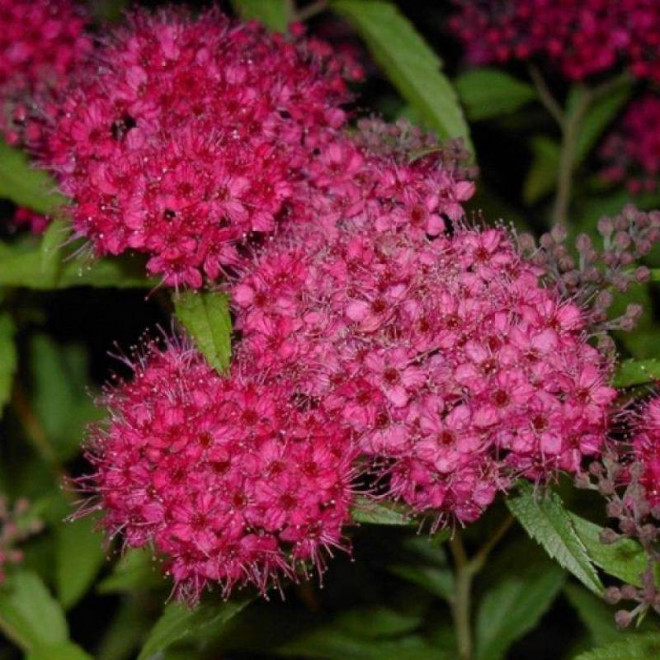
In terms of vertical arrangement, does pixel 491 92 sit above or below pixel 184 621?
above

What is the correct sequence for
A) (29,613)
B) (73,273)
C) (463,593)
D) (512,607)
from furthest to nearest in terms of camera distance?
1. (29,613)
2. (512,607)
3. (463,593)
4. (73,273)

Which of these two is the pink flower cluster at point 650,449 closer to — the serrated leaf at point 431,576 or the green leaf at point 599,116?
the serrated leaf at point 431,576

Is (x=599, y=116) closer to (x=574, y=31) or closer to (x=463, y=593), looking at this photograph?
(x=574, y=31)

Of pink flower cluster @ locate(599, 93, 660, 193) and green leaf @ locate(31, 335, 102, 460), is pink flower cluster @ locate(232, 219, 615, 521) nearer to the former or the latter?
green leaf @ locate(31, 335, 102, 460)

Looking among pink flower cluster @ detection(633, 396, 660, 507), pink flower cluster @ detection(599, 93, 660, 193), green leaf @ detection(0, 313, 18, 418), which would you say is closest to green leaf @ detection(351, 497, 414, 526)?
pink flower cluster @ detection(633, 396, 660, 507)

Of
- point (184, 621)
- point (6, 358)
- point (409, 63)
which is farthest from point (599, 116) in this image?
point (184, 621)

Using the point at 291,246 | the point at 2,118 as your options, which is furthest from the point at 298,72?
the point at 2,118
